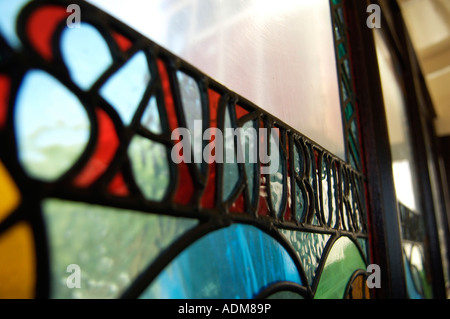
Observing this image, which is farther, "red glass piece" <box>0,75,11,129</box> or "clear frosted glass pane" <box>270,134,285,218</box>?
"clear frosted glass pane" <box>270,134,285,218</box>

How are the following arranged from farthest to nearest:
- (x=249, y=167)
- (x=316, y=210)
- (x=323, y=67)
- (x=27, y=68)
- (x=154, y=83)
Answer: (x=323, y=67) → (x=316, y=210) → (x=249, y=167) → (x=154, y=83) → (x=27, y=68)

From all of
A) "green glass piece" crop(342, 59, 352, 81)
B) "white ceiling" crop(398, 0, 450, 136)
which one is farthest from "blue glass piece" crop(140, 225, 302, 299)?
"white ceiling" crop(398, 0, 450, 136)

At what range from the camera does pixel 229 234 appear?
438 mm

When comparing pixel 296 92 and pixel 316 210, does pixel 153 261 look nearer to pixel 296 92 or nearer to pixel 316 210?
pixel 316 210

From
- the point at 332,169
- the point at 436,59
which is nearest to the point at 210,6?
the point at 332,169

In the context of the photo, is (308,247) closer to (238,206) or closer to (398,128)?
(238,206)

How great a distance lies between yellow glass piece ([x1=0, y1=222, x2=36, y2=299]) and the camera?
23 centimetres

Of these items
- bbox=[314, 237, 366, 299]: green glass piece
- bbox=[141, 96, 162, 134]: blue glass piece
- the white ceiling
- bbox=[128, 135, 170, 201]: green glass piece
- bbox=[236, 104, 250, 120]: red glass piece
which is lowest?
bbox=[314, 237, 366, 299]: green glass piece

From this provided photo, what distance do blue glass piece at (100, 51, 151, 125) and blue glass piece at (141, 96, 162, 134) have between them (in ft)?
0.05

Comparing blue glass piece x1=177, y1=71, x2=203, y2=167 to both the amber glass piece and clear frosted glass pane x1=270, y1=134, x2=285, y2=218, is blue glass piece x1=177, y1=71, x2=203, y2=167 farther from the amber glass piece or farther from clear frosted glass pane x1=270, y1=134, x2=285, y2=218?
the amber glass piece

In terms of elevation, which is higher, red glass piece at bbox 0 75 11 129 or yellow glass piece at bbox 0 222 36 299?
red glass piece at bbox 0 75 11 129

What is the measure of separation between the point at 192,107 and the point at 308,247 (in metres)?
0.39

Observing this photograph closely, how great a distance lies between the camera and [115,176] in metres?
0.30
